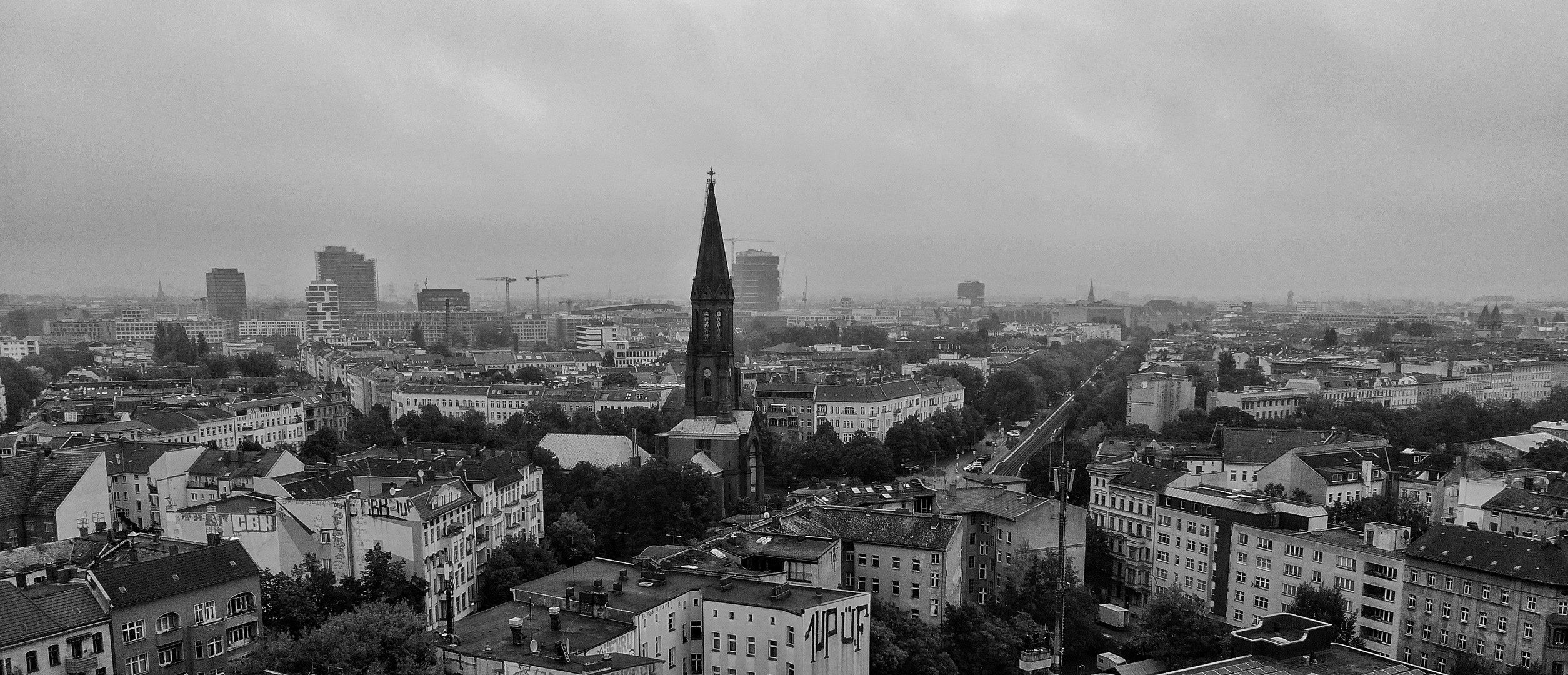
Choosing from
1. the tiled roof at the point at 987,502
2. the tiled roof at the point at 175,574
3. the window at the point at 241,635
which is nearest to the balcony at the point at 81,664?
the tiled roof at the point at 175,574

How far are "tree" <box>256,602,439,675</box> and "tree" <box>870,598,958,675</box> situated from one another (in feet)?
54.3

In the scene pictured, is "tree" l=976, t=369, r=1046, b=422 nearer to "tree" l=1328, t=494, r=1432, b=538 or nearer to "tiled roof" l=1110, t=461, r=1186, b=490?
"tree" l=1328, t=494, r=1432, b=538

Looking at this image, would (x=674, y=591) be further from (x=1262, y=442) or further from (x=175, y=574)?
(x=1262, y=442)

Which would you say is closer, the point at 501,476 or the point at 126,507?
the point at 501,476

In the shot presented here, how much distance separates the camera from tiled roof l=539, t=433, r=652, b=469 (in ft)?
226

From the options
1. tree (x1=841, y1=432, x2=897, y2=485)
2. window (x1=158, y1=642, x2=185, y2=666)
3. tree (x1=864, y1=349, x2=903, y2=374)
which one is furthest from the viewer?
tree (x1=864, y1=349, x2=903, y2=374)

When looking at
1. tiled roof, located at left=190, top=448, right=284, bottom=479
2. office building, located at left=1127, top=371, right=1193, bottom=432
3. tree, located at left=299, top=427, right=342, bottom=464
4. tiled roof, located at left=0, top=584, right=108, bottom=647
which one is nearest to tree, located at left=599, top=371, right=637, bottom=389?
tree, located at left=299, top=427, right=342, bottom=464

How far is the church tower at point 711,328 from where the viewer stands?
66062 millimetres

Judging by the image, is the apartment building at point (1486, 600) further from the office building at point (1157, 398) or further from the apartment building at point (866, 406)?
the office building at point (1157, 398)

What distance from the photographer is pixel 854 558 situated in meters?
46.1

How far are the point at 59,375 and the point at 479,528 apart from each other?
388 feet

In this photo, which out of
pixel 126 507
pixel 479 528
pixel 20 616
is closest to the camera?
pixel 20 616

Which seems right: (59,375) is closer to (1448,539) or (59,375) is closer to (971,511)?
(971,511)

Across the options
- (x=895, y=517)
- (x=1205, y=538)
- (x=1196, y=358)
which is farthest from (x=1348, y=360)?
(x=895, y=517)
